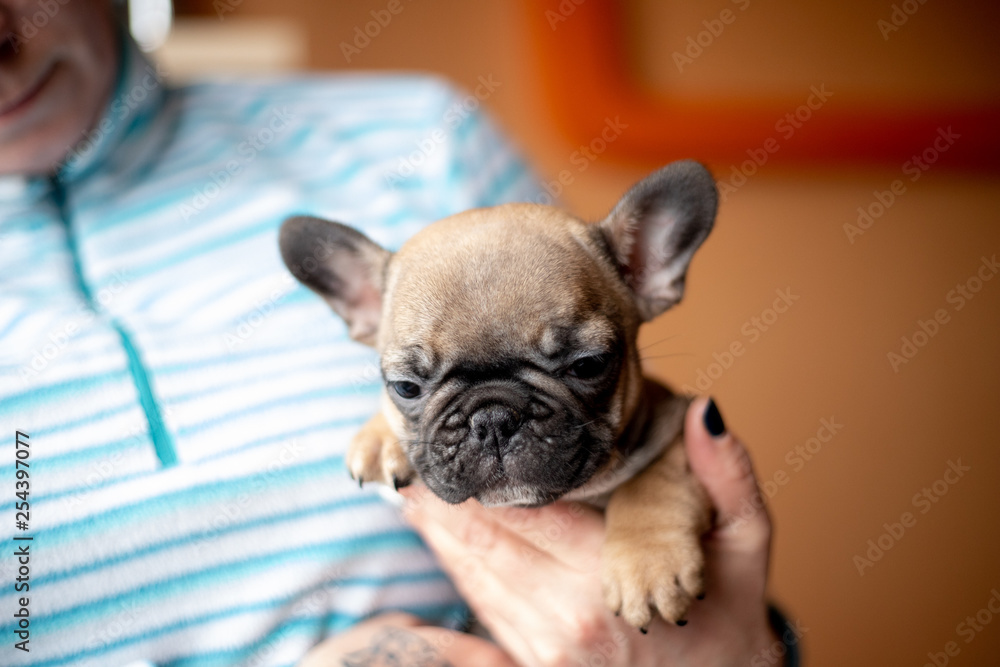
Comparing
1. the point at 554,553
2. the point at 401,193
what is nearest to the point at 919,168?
the point at 401,193

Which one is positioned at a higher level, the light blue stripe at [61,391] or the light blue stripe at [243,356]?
the light blue stripe at [243,356]

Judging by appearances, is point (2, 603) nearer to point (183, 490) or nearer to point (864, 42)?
point (183, 490)

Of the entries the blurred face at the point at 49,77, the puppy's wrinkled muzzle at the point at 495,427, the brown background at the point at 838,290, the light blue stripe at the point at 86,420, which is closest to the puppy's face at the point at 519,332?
the puppy's wrinkled muzzle at the point at 495,427

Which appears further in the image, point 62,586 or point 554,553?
point 554,553

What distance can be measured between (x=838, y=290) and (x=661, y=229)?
2388 mm

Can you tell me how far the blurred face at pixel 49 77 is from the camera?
4.68 feet

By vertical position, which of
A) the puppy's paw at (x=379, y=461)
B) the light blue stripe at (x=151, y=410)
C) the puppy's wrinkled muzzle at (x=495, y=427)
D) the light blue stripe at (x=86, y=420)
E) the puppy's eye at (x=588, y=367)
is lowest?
the light blue stripe at (x=86, y=420)

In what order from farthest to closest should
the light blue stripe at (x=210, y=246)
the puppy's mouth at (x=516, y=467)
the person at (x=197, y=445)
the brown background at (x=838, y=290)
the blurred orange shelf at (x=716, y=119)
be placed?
the brown background at (x=838, y=290) → the blurred orange shelf at (x=716, y=119) → the light blue stripe at (x=210, y=246) → the person at (x=197, y=445) → the puppy's mouth at (x=516, y=467)

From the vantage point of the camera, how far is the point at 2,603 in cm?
117

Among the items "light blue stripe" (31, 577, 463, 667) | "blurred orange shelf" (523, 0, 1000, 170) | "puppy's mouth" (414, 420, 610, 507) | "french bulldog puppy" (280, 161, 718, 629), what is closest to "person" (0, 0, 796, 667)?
"light blue stripe" (31, 577, 463, 667)

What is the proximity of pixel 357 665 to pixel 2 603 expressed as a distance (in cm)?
57

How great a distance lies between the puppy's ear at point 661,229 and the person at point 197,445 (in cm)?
31

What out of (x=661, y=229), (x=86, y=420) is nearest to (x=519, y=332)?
(x=661, y=229)

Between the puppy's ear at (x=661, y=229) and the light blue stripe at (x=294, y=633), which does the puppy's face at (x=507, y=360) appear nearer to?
the puppy's ear at (x=661, y=229)
